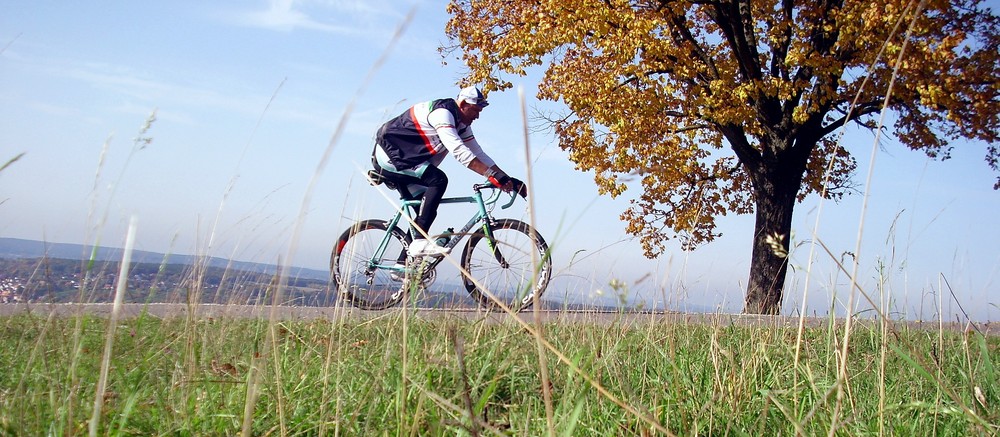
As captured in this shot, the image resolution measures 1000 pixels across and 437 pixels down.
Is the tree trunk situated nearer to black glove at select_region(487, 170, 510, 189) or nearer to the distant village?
black glove at select_region(487, 170, 510, 189)

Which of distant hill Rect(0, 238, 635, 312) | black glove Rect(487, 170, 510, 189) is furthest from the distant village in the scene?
black glove Rect(487, 170, 510, 189)

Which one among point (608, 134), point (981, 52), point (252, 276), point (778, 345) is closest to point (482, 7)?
point (608, 134)

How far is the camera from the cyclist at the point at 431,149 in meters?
6.93

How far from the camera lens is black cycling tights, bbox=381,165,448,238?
7.21 meters

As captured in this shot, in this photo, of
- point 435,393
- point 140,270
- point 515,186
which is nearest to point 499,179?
point 515,186

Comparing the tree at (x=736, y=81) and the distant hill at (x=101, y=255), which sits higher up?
the tree at (x=736, y=81)

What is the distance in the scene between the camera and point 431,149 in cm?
714

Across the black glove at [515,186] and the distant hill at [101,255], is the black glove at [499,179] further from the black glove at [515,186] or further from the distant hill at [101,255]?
the distant hill at [101,255]

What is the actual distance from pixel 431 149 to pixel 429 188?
1.21 feet

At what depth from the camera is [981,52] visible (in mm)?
12555

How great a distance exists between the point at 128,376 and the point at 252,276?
275 cm

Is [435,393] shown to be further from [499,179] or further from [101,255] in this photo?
[499,179]

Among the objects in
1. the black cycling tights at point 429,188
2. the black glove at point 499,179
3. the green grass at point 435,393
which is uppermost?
the black glove at point 499,179

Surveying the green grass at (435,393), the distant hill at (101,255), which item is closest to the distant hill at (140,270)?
the distant hill at (101,255)
